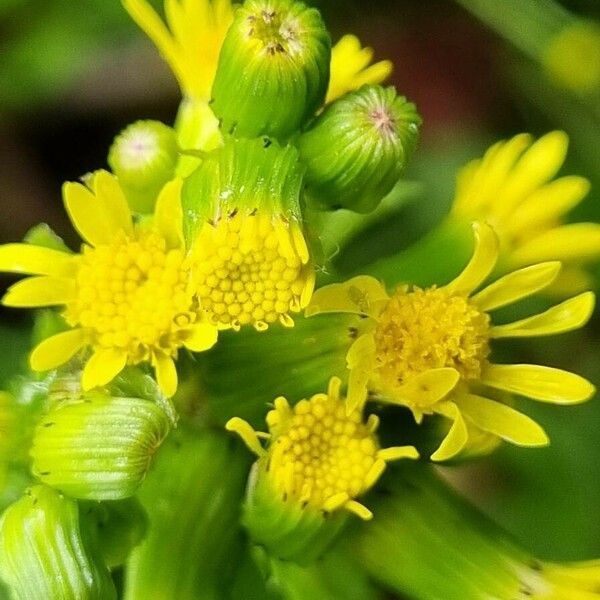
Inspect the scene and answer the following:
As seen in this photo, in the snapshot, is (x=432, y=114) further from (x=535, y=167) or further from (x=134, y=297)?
(x=134, y=297)

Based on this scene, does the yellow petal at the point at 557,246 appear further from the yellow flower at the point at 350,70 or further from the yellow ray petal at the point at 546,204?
the yellow flower at the point at 350,70

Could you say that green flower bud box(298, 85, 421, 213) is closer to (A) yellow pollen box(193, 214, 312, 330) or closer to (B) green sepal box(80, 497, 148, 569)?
(A) yellow pollen box(193, 214, 312, 330)

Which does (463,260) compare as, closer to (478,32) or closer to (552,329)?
(552,329)

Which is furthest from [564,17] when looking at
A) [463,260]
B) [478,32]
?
[463,260]

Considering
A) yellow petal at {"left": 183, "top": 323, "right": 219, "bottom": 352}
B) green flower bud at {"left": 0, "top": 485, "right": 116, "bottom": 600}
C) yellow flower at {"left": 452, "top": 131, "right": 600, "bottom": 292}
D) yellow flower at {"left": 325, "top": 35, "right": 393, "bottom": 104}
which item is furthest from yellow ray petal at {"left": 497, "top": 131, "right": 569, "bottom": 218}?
green flower bud at {"left": 0, "top": 485, "right": 116, "bottom": 600}

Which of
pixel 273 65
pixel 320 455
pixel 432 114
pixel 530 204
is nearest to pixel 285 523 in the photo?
pixel 320 455

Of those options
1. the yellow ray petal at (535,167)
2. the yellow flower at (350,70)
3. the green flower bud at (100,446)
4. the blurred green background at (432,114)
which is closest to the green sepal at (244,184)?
the green flower bud at (100,446)

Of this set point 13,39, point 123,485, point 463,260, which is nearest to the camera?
point 123,485
